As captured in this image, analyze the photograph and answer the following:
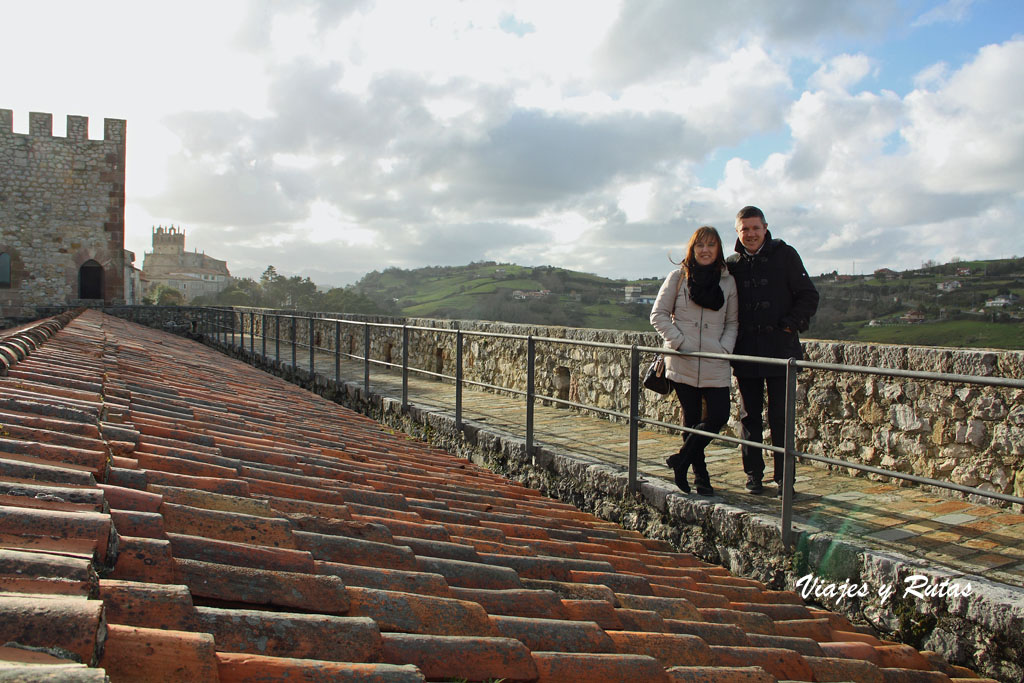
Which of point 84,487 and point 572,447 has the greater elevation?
point 84,487

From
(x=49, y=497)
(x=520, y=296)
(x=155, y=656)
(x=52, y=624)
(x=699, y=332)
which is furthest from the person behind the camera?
(x=520, y=296)

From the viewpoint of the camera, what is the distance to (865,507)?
3.47 m

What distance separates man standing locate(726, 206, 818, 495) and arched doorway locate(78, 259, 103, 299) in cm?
2574

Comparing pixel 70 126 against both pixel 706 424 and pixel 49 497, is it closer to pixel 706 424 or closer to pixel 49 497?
pixel 706 424

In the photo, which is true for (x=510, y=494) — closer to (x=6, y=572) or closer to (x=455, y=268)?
(x=6, y=572)

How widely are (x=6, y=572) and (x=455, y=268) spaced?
2959 inches

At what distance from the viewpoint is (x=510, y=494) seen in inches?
162

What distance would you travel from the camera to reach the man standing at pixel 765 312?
3762 mm

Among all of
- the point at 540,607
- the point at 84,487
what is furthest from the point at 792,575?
the point at 84,487

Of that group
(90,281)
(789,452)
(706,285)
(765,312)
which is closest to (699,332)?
(706,285)

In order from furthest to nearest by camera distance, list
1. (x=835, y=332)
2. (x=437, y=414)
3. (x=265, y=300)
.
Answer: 1. (x=265, y=300)
2. (x=835, y=332)
3. (x=437, y=414)

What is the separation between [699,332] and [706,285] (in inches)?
10.8

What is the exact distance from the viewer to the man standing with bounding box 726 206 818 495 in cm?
376

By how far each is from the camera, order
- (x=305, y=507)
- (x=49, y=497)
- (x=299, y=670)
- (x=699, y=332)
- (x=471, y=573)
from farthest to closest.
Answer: (x=699, y=332)
(x=305, y=507)
(x=471, y=573)
(x=49, y=497)
(x=299, y=670)
